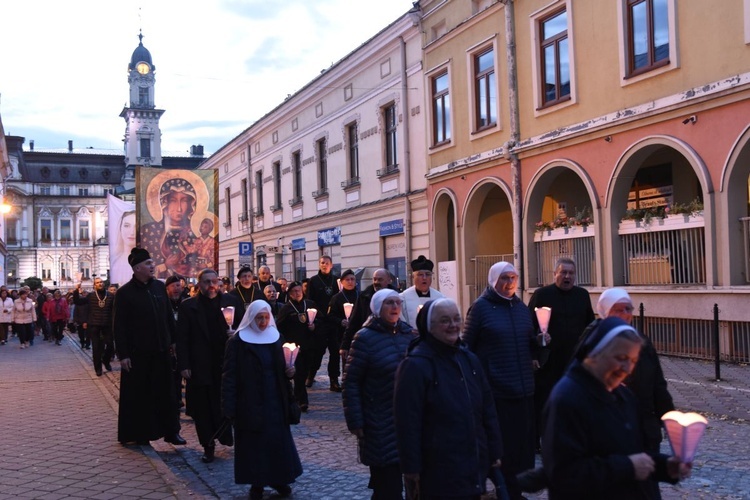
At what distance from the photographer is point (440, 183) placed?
22875mm

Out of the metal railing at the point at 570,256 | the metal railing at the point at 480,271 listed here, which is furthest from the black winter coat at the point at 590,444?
the metal railing at the point at 480,271

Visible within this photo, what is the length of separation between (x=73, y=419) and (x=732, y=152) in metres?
10.7

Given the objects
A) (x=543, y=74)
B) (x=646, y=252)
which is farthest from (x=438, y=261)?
(x=646, y=252)

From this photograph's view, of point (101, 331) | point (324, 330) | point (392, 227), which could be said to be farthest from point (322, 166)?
point (324, 330)

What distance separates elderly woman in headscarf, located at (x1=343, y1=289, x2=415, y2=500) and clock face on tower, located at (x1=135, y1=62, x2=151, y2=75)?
101m

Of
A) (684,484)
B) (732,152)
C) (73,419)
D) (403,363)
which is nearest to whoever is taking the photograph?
(403,363)

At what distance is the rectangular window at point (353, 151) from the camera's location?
28.1m

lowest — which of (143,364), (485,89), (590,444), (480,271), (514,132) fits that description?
(143,364)

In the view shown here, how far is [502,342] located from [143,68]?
10136 cm

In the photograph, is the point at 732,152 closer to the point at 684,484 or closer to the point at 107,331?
the point at 684,484

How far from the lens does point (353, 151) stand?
28.5m

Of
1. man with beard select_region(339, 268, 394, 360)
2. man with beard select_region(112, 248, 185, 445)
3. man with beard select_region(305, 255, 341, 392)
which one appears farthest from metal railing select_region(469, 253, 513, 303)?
man with beard select_region(112, 248, 185, 445)

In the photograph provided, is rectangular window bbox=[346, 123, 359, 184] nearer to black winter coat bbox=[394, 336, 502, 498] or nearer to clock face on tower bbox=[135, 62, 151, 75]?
black winter coat bbox=[394, 336, 502, 498]

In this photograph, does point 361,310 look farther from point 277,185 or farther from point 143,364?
point 277,185
